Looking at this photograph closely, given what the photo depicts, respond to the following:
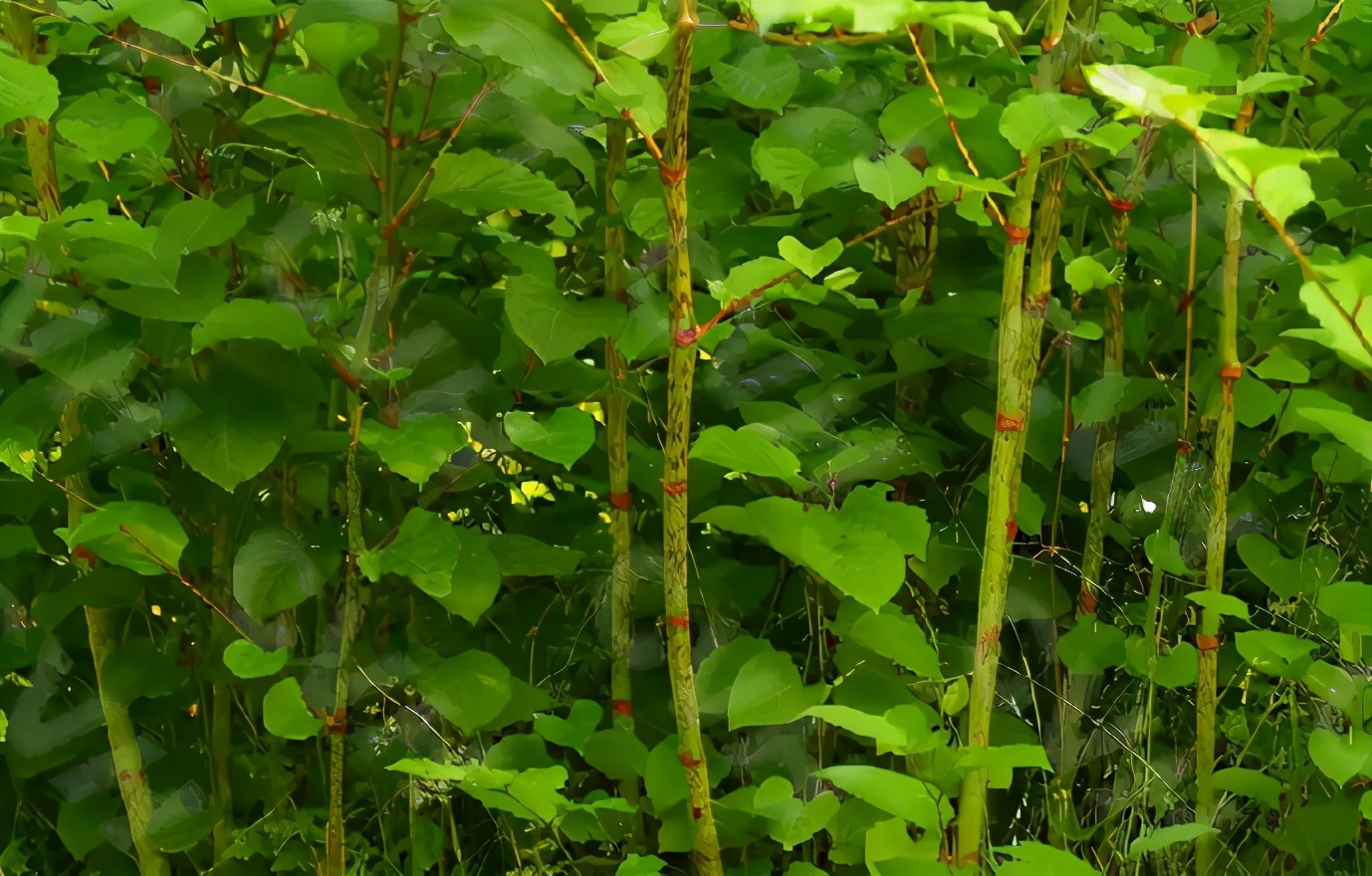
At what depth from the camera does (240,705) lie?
0.89 metres

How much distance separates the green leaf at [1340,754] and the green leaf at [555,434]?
1.59 ft

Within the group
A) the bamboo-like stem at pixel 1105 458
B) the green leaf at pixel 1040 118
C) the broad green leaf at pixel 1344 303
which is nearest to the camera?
the broad green leaf at pixel 1344 303

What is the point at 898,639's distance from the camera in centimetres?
77

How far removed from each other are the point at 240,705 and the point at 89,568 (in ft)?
0.49

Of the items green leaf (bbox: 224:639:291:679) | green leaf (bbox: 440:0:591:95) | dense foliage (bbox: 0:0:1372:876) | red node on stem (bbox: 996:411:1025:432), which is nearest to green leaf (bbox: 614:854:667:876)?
dense foliage (bbox: 0:0:1372:876)

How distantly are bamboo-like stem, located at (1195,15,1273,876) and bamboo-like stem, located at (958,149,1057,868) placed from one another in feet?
0.43

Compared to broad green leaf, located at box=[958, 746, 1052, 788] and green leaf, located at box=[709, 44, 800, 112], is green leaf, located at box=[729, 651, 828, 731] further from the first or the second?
green leaf, located at box=[709, 44, 800, 112]

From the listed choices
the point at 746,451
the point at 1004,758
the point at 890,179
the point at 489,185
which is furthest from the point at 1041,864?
the point at 489,185

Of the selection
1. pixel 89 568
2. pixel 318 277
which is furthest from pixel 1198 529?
pixel 89 568

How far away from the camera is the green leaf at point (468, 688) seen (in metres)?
0.78

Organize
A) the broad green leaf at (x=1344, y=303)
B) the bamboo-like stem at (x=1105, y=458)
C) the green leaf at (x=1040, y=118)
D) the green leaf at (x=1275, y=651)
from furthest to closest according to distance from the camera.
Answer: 1. the bamboo-like stem at (x=1105, y=458)
2. the green leaf at (x=1275, y=651)
3. the green leaf at (x=1040, y=118)
4. the broad green leaf at (x=1344, y=303)

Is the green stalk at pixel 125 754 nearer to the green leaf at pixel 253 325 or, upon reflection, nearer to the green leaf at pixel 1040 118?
the green leaf at pixel 253 325

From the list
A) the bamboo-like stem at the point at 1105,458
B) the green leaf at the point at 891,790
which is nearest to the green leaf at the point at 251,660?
the green leaf at the point at 891,790

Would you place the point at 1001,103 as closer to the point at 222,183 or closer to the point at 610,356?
the point at 610,356
